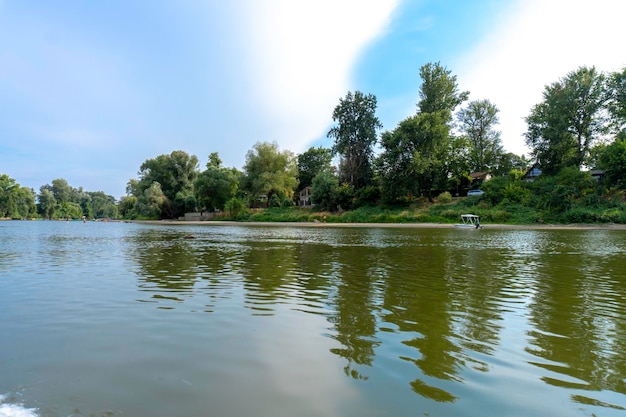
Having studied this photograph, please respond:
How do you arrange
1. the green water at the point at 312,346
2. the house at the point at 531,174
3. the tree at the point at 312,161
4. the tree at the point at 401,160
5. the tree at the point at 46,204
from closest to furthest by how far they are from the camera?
the green water at the point at 312,346
the tree at the point at 401,160
the house at the point at 531,174
the tree at the point at 312,161
the tree at the point at 46,204

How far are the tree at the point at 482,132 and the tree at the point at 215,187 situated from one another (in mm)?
59764

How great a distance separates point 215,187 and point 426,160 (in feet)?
173

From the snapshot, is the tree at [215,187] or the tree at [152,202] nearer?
the tree at [215,187]

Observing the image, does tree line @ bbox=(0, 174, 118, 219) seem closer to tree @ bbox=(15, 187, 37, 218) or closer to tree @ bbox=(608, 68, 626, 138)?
tree @ bbox=(15, 187, 37, 218)

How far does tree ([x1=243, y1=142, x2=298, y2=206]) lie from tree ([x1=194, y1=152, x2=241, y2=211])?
13.1 feet

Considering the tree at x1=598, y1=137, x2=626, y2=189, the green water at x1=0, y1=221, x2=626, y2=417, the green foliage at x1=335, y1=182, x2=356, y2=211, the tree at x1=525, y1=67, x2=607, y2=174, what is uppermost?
the tree at x1=525, y1=67, x2=607, y2=174

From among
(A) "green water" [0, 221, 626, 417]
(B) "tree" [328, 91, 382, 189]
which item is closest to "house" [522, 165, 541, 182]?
(B) "tree" [328, 91, 382, 189]

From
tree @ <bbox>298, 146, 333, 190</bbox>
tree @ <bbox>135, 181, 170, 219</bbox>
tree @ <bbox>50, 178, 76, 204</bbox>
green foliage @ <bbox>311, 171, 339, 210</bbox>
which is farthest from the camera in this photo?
tree @ <bbox>50, 178, 76, 204</bbox>

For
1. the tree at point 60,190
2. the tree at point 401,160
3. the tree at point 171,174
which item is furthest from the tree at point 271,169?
the tree at point 60,190

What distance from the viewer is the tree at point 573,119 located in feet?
194

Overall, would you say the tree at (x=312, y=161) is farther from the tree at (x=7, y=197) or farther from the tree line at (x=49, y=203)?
the tree at (x=7, y=197)

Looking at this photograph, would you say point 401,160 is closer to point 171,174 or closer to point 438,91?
point 438,91

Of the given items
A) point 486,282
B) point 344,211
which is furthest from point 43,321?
point 344,211

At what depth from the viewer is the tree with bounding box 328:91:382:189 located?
7788 centimetres
